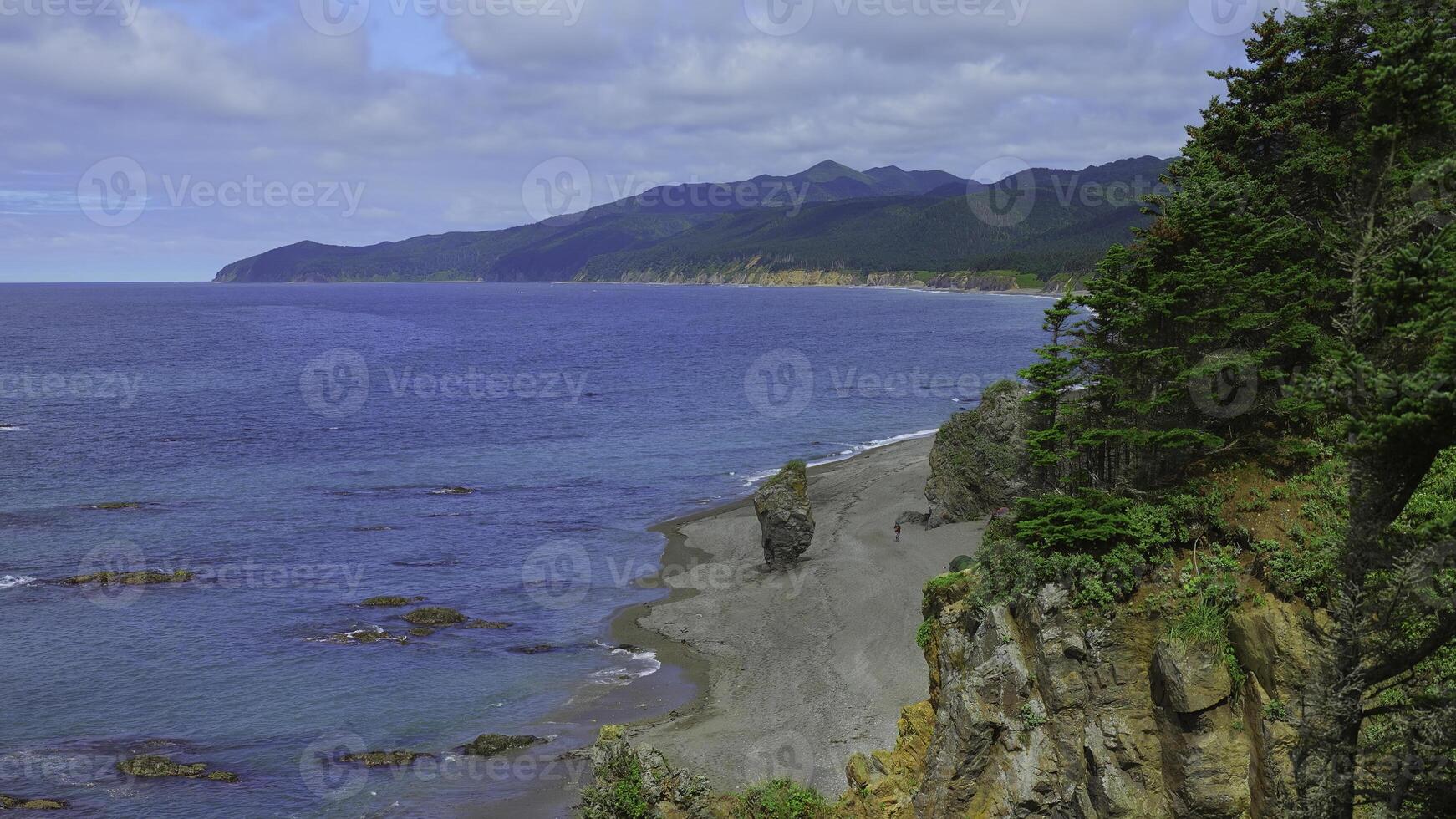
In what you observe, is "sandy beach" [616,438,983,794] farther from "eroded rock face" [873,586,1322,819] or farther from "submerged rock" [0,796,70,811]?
"submerged rock" [0,796,70,811]

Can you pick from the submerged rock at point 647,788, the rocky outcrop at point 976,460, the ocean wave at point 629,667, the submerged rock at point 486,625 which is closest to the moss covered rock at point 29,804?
the submerged rock at point 486,625

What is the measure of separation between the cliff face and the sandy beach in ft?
28.4

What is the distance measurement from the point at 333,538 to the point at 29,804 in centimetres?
2739

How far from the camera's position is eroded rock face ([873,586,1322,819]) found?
16.4 metres

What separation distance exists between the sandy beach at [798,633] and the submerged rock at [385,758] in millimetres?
7383

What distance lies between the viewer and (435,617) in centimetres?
4278

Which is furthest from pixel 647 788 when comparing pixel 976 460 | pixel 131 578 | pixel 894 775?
pixel 131 578

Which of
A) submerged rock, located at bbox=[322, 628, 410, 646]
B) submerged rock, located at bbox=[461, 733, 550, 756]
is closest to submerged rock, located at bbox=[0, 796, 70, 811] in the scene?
submerged rock, located at bbox=[461, 733, 550, 756]

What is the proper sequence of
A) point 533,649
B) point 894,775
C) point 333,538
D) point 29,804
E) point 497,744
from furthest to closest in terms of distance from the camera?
point 333,538 < point 533,649 < point 497,744 < point 29,804 < point 894,775

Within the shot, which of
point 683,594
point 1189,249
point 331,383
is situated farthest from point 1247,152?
point 331,383

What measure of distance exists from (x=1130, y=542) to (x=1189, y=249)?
8413mm

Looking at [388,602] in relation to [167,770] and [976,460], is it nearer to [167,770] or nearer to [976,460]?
[167,770]

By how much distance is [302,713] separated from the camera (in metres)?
34.0

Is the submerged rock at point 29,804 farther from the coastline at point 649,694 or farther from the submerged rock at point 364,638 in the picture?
the submerged rock at point 364,638
